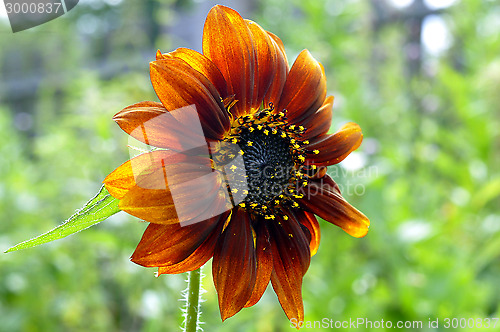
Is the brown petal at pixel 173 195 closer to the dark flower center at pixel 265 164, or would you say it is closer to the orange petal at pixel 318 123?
the dark flower center at pixel 265 164

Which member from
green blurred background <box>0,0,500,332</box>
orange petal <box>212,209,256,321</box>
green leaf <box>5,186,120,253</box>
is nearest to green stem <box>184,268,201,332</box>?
orange petal <box>212,209,256,321</box>

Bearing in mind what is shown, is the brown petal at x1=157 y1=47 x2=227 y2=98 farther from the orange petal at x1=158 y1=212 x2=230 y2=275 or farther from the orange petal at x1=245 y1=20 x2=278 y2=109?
the orange petal at x1=158 y1=212 x2=230 y2=275

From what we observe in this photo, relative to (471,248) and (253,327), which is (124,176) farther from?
(471,248)

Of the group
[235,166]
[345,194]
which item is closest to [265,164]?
[235,166]

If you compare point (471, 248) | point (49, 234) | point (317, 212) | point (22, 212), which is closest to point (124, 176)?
point (49, 234)

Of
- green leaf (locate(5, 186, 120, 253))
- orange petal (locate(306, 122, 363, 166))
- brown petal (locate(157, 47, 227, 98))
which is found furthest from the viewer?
orange petal (locate(306, 122, 363, 166))

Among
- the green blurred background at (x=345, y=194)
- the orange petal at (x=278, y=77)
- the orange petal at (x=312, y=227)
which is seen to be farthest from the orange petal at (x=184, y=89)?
the green blurred background at (x=345, y=194)
